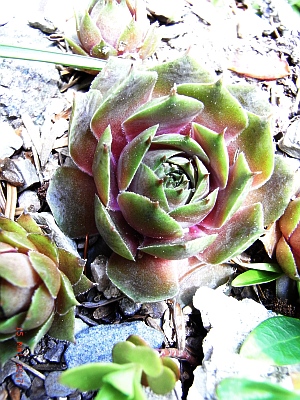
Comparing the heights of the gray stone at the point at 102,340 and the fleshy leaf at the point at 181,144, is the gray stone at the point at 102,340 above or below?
below

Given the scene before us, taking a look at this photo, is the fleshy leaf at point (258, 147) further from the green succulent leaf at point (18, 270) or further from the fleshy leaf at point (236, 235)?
the green succulent leaf at point (18, 270)

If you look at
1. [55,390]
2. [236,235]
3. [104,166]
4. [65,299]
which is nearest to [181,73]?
[104,166]

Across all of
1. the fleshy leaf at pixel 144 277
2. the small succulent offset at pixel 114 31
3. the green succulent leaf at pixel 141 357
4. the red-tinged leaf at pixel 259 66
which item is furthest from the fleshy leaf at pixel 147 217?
the red-tinged leaf at pixel 259 66

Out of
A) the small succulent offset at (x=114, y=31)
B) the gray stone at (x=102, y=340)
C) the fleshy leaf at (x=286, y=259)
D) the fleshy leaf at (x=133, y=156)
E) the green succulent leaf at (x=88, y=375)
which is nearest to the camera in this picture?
the green succulent leaf at (x=88, y=375)

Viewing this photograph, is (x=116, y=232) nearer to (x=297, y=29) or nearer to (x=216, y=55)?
(x=216, y=55)

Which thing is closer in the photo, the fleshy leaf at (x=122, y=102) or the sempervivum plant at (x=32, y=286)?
the sempervivum plant at (x=32, y=286)

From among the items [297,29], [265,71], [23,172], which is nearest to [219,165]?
[23,172]

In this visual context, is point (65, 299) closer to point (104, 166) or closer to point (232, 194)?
point (104, 166)

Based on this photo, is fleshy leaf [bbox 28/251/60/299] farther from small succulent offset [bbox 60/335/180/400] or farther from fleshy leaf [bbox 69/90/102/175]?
fleshy leaf [bbox 69/90/102/175]
